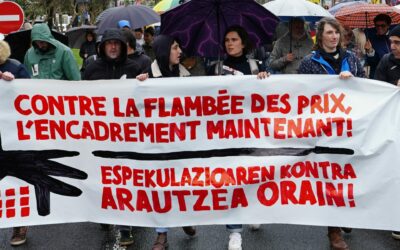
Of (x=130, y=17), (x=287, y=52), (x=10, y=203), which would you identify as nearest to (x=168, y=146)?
(x=10, y=203)

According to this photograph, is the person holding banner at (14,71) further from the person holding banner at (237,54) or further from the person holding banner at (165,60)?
the person holding banner at (237,54)

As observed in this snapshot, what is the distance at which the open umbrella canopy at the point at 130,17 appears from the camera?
8281mm

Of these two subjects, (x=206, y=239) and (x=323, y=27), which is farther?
(x=206, y=239)

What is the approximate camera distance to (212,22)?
5.09 m

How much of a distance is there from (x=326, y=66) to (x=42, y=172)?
7.88 ft

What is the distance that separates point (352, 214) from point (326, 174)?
1.16ft

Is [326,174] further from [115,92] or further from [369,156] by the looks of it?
[115,92]

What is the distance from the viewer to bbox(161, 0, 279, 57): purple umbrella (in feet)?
16.1

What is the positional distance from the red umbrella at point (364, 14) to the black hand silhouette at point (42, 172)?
4.87 meters

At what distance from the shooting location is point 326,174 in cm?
425

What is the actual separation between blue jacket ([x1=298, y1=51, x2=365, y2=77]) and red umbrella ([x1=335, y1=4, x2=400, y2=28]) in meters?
3.15

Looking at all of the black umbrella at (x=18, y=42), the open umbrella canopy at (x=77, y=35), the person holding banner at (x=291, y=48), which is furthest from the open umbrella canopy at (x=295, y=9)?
the open umbrella canopy at (x=77, y=35)

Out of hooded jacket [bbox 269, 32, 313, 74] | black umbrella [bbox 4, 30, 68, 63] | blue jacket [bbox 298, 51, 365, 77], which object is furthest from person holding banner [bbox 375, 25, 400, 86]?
black umbrella [bbox 4, 30, 68, 63]

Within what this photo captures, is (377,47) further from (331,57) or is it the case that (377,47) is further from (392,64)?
(331,57)
